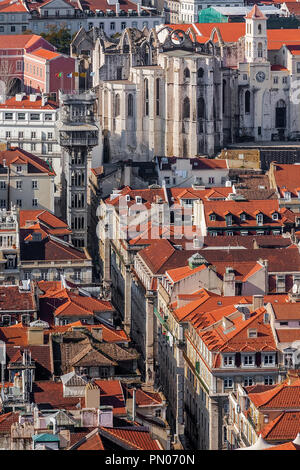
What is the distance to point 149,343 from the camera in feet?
326

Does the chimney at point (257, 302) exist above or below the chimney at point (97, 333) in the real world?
above

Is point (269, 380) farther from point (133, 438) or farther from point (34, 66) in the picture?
point (34, 66)

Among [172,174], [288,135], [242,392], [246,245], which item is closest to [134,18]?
[288,135]

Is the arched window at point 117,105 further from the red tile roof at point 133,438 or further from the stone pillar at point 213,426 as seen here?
the red tile roof at point 133,438

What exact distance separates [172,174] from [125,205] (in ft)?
41.4

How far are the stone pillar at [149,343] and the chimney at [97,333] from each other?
479cm

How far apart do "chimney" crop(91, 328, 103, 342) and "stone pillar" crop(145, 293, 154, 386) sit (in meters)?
4.79

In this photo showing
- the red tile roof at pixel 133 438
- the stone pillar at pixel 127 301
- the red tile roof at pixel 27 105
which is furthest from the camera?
the red tile roof at pixel 27 105

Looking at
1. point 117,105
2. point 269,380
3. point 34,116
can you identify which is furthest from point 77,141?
point 269,380

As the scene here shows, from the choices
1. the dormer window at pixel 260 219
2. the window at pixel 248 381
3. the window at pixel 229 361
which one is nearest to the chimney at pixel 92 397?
the window at pixel 229 361

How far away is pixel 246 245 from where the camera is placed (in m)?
111

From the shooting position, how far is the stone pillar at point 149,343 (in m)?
96.9

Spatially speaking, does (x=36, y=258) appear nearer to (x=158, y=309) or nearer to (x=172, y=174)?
(x=158, y=309)

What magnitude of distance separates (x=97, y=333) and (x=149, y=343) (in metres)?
9.45
